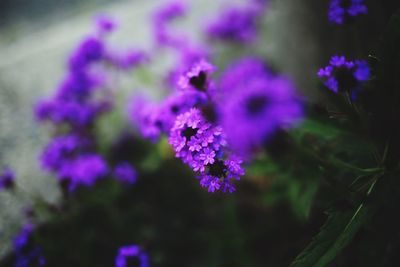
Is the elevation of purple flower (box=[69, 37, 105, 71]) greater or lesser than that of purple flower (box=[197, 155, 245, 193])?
greater

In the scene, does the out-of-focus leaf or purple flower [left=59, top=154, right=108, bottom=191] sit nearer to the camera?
the out-of-focus leaf

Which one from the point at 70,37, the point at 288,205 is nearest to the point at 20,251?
the point at 288,205

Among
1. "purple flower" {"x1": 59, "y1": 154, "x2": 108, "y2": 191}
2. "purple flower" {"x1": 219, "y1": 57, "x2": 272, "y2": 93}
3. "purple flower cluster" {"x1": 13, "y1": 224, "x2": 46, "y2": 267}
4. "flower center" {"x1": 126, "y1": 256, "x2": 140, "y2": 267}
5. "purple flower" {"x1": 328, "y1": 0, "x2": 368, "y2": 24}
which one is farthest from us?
"purple flower" {"x1": 219, "y1": 57, "x2": 272, "y2": 93}

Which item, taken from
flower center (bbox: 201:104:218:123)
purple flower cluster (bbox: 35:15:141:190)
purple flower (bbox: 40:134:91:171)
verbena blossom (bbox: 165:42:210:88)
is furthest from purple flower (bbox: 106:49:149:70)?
flower center (bbox: 201:104:218:123)

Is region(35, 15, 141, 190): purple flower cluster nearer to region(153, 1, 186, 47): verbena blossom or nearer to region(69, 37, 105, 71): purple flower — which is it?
region(69, 37, 105, 71): purple flower

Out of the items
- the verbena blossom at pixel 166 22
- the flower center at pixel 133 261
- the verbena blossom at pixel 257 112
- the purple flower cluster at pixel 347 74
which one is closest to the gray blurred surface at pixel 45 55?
the verbena blossom at pixel 166 22

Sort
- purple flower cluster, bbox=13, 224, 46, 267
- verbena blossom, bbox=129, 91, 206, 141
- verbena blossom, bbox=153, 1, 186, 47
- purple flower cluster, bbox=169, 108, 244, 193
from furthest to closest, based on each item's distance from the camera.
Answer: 1. verbena blossom, bbox=153, 1, 186, 47
2. purple flower cluster, bbox=13, 224, 46, 267
3. verbena blossom, bbox=129, 91, 206, 141
4. purple flower cluster, bbox=169, 108, 244, 193

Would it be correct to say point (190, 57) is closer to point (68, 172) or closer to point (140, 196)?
point (140, 196)
